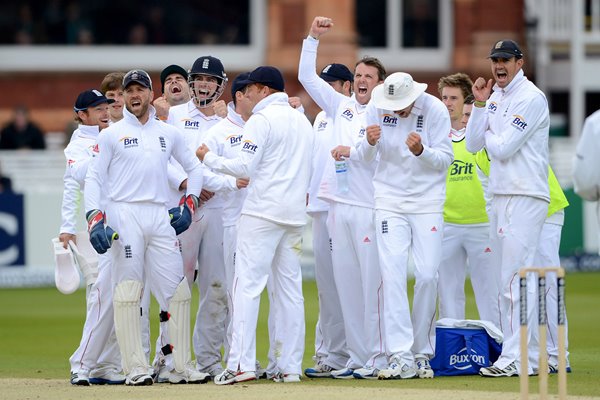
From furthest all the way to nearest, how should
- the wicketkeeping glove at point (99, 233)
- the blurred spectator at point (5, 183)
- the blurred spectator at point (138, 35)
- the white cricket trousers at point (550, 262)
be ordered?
the blurred spectator at point (138, 35) < the blurred spectator at point (5, 183) < the white cricket trousers at point (550, 262) < the wicketkeeping glove at point (99, 233)

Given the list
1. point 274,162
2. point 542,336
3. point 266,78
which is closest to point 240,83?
point 266,78

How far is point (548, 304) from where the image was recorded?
1166 cm

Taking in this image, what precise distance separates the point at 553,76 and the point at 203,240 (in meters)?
19.5

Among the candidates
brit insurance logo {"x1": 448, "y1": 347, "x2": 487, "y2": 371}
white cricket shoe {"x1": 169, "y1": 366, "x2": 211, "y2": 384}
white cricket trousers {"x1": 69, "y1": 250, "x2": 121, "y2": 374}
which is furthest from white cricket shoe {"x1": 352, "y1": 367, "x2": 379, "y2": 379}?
white cricket trousers {"x1": 69, "y1": 250, "x2": 121, "y2": 374}

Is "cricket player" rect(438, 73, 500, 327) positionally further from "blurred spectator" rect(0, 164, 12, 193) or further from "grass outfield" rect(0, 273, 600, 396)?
"blurred spectator" rect(0, 164, 12, 193)

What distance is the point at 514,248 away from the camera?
10.9 m

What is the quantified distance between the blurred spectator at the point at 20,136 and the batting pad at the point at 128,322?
1311 cm

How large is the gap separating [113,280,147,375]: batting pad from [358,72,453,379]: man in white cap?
1.79 metres

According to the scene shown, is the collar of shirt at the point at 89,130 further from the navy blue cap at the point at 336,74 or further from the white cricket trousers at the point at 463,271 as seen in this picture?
the white cricket trousers at the point at 463,271

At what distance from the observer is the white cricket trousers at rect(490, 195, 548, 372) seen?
10.9 meters

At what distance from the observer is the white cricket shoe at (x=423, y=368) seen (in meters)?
11.0

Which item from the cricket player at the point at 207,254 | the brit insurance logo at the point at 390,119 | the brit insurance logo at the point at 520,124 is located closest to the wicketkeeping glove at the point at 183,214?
the cricket player at the point at 207,254

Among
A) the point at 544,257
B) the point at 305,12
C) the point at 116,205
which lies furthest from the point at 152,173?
the point at 305,12

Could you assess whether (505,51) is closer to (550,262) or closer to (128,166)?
(550,262)
